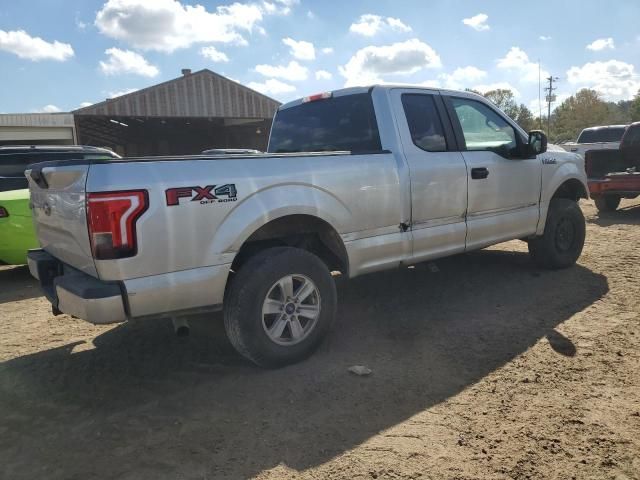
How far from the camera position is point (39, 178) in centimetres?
324

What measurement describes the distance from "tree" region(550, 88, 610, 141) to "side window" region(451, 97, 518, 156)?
6832cm

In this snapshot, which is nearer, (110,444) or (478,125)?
(110,444)

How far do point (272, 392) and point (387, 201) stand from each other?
1650mm

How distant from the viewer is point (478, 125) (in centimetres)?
486

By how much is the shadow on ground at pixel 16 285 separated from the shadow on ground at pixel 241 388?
83.2 inches

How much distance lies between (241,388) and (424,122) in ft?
8.79

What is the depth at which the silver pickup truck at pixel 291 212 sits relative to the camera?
2744 millimetres

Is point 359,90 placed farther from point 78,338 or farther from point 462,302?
point 78,338

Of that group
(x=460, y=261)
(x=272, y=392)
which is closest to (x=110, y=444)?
(x=272, y=392)

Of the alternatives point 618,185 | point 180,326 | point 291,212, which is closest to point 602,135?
point 618,185

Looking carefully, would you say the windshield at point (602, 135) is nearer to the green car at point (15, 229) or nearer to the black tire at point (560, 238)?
the black tire at point (560, 238)

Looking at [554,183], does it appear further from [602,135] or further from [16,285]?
[602,135]

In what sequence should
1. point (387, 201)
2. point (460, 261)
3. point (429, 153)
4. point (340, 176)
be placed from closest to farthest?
1. point (340, 176)
2. point (387, 201)
3. point (429, 153)
4. point (460, 261)

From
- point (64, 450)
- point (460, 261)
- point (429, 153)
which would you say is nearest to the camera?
point (64, 450)
